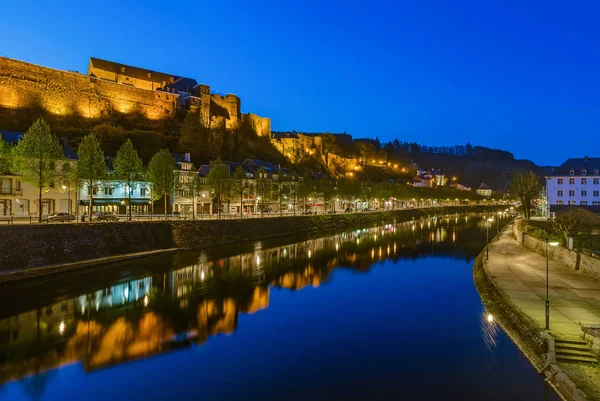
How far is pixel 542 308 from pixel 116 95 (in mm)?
79195

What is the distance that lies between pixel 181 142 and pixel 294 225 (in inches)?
1314

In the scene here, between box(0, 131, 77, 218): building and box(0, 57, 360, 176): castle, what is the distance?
2879 cm

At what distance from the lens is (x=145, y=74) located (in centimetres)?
8588

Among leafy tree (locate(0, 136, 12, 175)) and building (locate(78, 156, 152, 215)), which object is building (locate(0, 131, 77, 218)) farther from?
building (locate(78, 156, 152, 215))

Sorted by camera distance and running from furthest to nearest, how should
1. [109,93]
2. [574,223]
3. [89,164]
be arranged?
[109,93]
[89,164]
[574,223]

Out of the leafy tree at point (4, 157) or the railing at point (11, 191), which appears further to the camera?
the railing at point (11, 191)

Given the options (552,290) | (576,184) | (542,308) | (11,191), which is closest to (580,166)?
(576,184)

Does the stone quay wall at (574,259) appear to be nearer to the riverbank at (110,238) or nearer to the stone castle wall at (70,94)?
the riverbank at (110,238)

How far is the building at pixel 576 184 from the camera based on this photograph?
53656mm

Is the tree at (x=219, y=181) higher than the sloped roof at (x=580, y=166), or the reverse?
the sloped roof at (x=580, y=166)

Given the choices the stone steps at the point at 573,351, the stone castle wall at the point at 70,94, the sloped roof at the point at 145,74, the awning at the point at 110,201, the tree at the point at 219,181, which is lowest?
the stone steps at the point at 573,351

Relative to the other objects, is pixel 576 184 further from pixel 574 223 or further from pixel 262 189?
pixel 262 189

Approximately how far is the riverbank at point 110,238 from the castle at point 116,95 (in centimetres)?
4420

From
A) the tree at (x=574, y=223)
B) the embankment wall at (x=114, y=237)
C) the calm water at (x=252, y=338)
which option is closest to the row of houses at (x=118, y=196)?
the embankment wall at (x=114, y=237)
